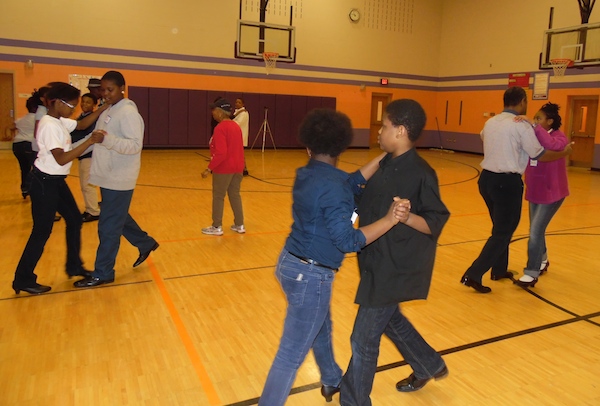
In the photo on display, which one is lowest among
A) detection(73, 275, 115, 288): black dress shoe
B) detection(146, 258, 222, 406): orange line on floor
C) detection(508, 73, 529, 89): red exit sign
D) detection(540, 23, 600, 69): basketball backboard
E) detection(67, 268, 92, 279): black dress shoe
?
detection(146, 258, 222, 406): orange line on floor

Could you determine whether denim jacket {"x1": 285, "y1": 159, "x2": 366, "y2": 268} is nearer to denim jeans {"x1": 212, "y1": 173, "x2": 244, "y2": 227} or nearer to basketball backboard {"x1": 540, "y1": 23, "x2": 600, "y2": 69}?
denim jeans {"x1": 212, "y1": 173, "x2": 244, "y2": 227}

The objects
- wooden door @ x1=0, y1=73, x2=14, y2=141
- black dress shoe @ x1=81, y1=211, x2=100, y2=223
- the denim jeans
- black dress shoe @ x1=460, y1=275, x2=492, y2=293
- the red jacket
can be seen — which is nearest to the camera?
black dress shoe @ x1=460, y1=275, x2=492, y2=293

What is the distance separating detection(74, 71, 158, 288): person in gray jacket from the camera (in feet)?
14.1

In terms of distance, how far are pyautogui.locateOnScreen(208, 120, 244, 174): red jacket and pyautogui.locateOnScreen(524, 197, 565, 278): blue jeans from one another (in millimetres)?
3455

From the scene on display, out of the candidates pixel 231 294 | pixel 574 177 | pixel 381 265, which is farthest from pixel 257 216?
pixel 574 177

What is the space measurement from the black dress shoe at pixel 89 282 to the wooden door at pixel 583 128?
1712cm

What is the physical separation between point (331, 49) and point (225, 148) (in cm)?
1541

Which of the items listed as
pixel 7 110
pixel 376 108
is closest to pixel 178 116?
pixel 7 110

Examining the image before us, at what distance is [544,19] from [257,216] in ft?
50.1

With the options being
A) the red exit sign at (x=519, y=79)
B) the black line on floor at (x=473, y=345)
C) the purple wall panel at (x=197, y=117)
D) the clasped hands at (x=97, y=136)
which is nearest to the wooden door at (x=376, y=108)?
the red exit sign at (x=519, y=79)

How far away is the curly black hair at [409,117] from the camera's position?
2.36 m

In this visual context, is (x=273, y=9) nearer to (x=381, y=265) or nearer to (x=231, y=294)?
(x=231, y=294)

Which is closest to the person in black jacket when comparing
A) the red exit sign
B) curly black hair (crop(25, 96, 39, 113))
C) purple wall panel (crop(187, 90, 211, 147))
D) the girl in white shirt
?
the girl in white shirt

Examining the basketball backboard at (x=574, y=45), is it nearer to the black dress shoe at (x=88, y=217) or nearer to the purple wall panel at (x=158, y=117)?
the purple wall panel at (x=158, y=117)
